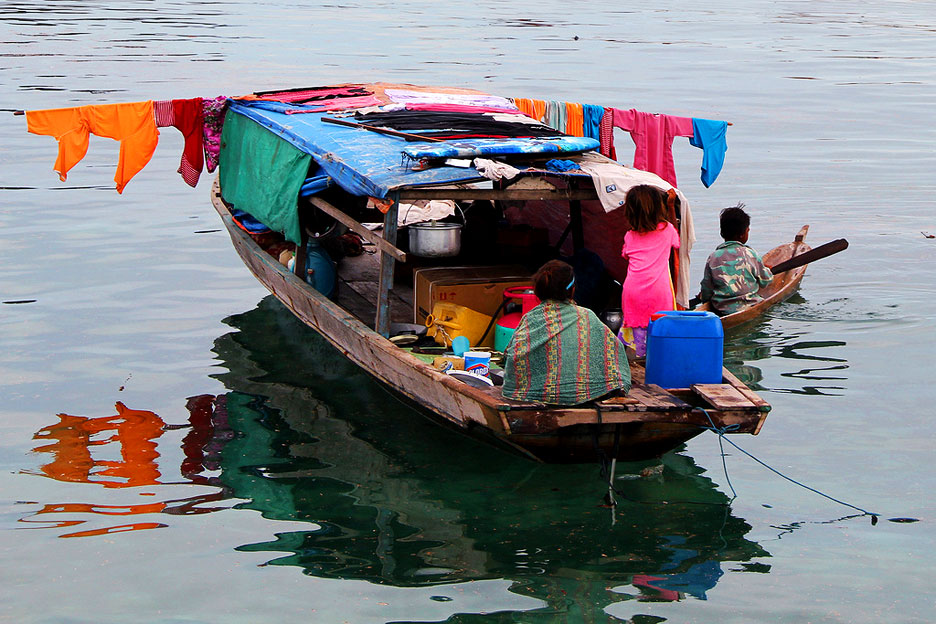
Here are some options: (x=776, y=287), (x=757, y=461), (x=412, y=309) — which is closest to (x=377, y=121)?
(x=412, y=309)

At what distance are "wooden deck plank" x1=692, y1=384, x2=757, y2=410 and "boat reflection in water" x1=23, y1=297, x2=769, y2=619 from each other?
0.69 metres

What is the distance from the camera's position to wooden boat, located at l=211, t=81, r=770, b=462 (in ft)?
20.5

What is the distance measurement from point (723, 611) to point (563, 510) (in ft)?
4.18

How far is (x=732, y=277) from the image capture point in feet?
31.0

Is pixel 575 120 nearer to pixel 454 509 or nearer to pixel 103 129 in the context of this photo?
pixel 103 129

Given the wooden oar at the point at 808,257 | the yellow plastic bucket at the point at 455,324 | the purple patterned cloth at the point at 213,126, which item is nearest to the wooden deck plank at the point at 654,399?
the yellow plastic bucket at the point at 455,324

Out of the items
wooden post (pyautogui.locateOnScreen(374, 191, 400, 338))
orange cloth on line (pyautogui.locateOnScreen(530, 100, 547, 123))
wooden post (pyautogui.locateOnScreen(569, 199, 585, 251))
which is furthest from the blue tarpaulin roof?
orange cloth on line (pyautogui.locateOnScreen(530, 100, 547, 123))

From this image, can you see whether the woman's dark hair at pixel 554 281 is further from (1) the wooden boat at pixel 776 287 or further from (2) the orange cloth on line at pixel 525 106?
(2) the orange cloth on line at pixel 525 106

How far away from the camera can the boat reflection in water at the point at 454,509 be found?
5828mm

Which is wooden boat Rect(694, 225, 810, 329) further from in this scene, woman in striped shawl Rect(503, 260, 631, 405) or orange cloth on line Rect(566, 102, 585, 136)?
woman in striped shawl Rect(503, 260, 631, 405)

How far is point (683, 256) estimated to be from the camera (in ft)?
24.4

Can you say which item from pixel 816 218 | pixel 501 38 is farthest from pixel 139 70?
pixel 816 218

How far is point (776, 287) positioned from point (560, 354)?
17.2ft

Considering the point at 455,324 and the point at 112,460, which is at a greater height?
the point at 455,324
